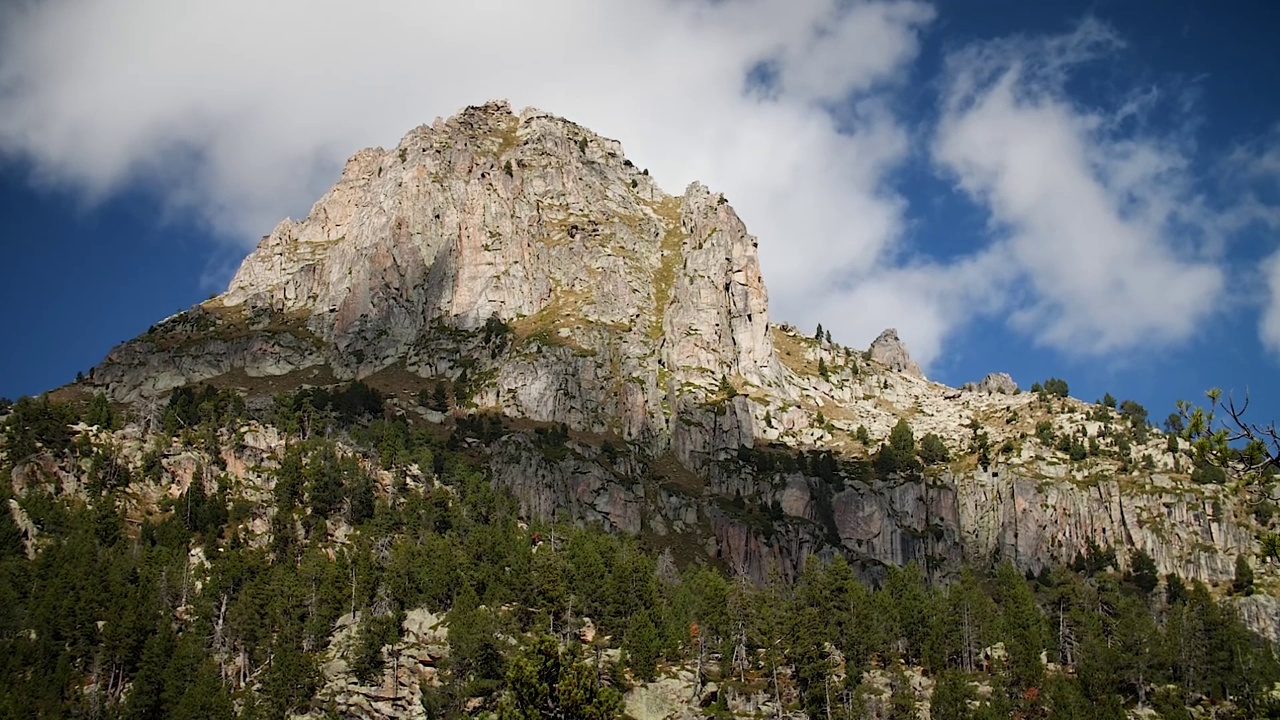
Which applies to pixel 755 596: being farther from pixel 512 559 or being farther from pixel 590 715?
pixel 590 715

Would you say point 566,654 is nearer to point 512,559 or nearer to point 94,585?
point 512,559

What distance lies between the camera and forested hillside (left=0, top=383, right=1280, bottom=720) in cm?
10212

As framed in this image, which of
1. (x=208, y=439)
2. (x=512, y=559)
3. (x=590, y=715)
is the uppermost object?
(x=208, y=439)

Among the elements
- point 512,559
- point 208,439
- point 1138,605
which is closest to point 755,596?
point 512,559

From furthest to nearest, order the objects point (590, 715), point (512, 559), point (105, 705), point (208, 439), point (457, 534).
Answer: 1. point (208, 439)
2. point (457, 534)
3. point (512, 559)
4. point (105, 705)
5. point (590, 715)

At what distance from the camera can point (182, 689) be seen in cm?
10512

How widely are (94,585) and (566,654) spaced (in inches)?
3226

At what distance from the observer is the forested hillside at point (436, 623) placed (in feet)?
335

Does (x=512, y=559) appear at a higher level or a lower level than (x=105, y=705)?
higher

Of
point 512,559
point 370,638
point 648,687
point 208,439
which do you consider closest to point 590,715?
point 648,687

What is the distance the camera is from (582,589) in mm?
123438

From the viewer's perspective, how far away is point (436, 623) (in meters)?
A: 115

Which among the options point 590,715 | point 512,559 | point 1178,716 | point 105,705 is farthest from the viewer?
point 512,559

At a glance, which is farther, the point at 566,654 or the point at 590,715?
the point at 566,654
